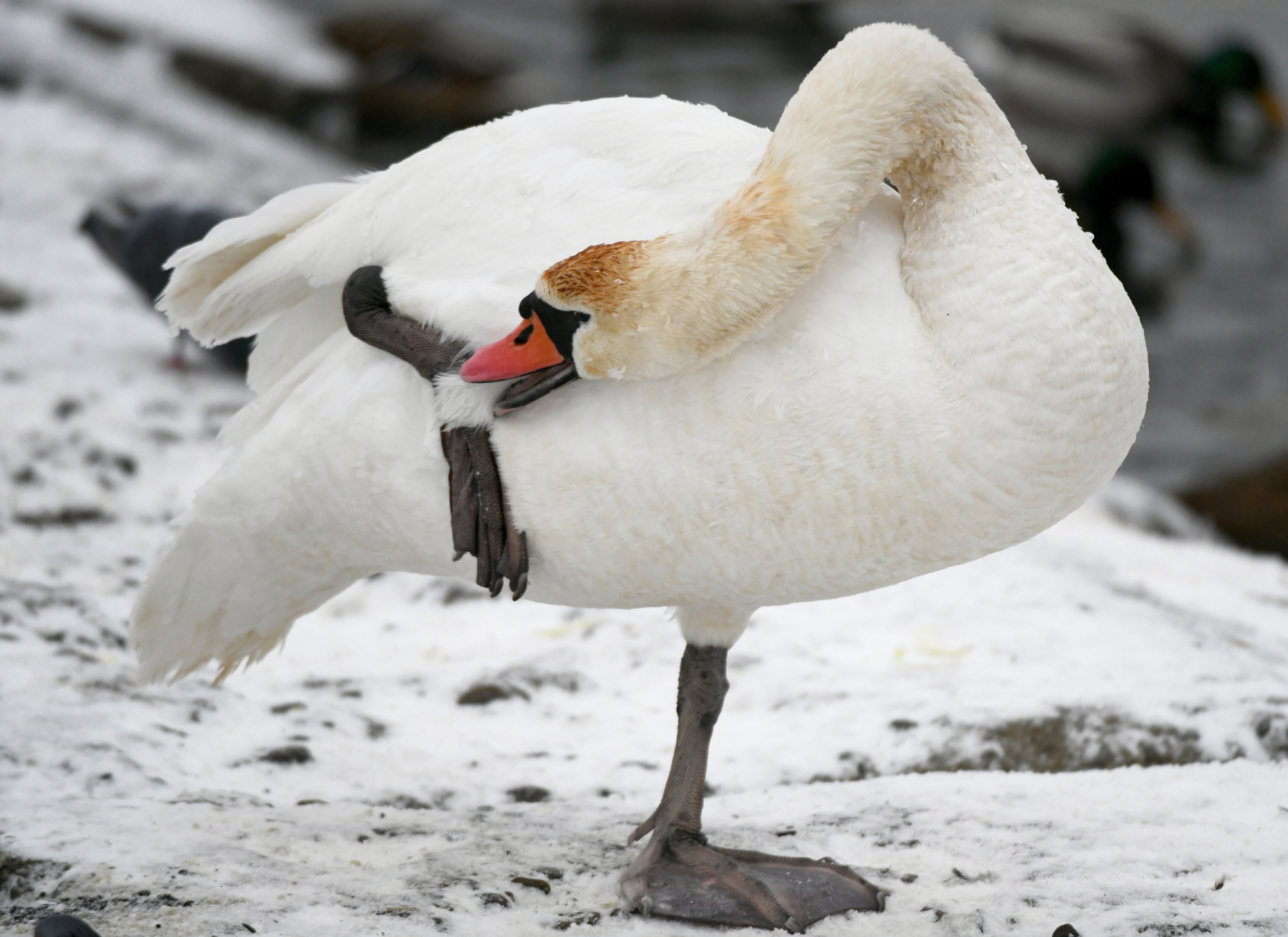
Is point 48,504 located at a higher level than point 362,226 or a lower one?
lower

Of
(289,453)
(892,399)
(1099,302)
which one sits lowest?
(289,453)

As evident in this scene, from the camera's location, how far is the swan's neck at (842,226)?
2674mm

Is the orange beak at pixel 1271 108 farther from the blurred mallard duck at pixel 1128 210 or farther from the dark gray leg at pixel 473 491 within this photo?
the dark gray leg at pixel 473 491

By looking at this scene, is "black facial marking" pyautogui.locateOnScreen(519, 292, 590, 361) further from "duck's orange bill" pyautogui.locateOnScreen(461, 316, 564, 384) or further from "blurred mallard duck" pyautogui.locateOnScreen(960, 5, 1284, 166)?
"blurred mallard duck" pyautogui.locateOnScreen(960, 5, 1284, 166)

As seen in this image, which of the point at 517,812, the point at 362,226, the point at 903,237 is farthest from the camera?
the point at 517,812

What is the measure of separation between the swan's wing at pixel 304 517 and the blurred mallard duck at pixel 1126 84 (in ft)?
44.0

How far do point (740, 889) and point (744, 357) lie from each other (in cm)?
132

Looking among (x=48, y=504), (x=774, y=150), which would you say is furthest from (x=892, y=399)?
(x=48, y=504)

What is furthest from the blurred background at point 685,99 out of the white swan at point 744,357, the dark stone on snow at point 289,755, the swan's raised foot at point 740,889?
the swan's raised foot at point 740,889

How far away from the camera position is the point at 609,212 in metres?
2.97

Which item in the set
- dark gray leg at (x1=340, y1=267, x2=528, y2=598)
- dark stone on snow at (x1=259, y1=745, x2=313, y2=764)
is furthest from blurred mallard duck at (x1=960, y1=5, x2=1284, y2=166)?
dark gray leg at (x1=340, y1=267, x2=528, y2=598)

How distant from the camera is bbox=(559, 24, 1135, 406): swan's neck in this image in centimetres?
267

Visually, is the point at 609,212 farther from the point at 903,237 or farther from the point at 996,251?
the point at 996,251

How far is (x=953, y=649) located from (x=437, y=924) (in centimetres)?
234
